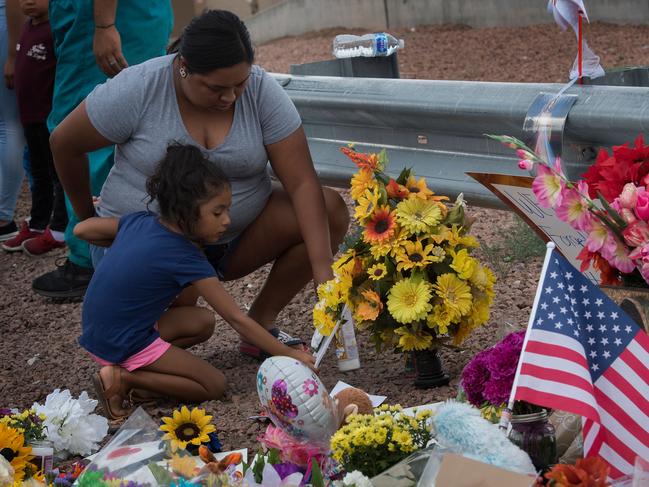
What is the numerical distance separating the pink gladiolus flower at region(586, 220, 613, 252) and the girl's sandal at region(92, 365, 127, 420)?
1.72m

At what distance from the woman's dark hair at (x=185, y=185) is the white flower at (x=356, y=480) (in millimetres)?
1463

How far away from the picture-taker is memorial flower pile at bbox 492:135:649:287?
294 centimetres

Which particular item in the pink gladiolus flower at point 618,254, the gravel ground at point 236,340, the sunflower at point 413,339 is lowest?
the gravel ground at point 236,340

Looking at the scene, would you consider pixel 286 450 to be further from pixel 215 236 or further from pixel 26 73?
pixel 26 73

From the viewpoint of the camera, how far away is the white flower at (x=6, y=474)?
2.96 meters

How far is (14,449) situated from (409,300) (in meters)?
1.25

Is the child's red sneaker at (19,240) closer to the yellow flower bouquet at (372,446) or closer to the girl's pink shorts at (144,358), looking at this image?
the girl's pink shorts at (144,358)

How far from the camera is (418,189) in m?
3.85

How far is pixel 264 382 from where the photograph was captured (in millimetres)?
3168

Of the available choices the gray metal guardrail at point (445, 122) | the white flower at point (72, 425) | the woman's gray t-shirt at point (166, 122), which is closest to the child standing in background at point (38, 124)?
the gray metal guardrail at point (445, 122)

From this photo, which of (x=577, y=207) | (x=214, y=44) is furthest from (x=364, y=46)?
(x=577, y=207)

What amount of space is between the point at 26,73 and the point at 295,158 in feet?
8.40

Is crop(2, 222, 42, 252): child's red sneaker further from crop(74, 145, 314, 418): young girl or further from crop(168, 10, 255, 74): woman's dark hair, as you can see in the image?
crop(168, 10, 255, 74): woman's dark hair

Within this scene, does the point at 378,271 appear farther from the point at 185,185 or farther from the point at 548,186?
the point at 548,186
